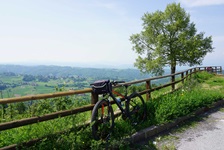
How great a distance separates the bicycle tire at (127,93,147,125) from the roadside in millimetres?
757

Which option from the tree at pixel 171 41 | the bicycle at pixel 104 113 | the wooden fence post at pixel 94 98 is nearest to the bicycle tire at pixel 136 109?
the bicycle at pixel 104 113

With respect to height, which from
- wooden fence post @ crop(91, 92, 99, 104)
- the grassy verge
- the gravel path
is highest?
wooden fence post @ crop(91, 92, 99, 104)

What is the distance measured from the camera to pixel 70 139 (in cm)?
472

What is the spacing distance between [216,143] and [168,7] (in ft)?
100

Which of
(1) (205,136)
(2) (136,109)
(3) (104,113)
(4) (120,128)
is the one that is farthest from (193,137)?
(3) (104,113)

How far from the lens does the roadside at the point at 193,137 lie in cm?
562

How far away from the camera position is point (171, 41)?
32.8 meters

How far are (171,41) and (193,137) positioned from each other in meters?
28.1

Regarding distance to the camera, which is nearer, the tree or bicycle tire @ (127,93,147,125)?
bicycle tire @ (127,93,147,125)

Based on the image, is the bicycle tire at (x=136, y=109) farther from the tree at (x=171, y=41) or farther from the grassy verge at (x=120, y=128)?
the tree at (x=171, y=41)

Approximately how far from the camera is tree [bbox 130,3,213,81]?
31.2 meters

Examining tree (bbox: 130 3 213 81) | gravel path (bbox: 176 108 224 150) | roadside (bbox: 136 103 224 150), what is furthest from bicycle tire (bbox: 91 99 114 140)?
tree (bbox: 130 3 213 81)

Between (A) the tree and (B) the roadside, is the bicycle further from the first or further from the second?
(A) the tree

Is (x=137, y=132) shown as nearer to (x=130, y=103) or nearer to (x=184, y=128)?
(x=130, y=103)
